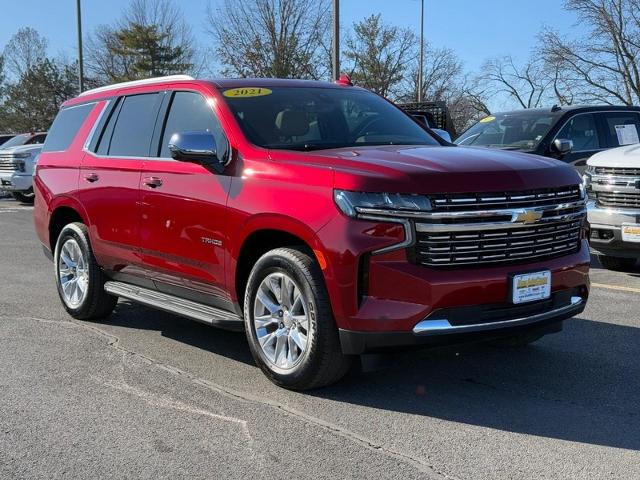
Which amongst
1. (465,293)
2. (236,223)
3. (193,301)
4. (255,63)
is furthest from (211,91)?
(255,63)

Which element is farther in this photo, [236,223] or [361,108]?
[361,108]

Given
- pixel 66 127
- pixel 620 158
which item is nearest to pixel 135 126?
pixel 66 127

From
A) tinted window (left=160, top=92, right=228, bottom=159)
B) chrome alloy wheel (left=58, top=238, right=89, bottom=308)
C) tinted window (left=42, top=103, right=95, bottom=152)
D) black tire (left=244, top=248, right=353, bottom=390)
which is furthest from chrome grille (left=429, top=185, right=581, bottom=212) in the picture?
tinted window (left=42, top=103, right=95, bottom=152)

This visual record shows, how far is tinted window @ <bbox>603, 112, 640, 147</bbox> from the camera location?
9.93m

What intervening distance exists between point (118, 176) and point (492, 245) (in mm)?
2977

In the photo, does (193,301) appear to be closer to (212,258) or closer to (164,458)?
(212,258)

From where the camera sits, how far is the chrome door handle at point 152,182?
5043mm

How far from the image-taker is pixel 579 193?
14.4 ft

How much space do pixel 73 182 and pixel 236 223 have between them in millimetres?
2354

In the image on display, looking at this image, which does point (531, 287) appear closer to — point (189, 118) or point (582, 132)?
point (189, 118)

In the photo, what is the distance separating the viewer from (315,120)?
5.01m

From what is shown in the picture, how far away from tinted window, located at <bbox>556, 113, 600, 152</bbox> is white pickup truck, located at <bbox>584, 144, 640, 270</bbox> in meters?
→ 1.65

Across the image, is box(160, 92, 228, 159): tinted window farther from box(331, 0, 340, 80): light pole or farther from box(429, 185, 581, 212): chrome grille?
box(331, 0, 340, 80): light pole

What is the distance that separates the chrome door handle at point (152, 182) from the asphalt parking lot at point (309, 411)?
1.19 metres
